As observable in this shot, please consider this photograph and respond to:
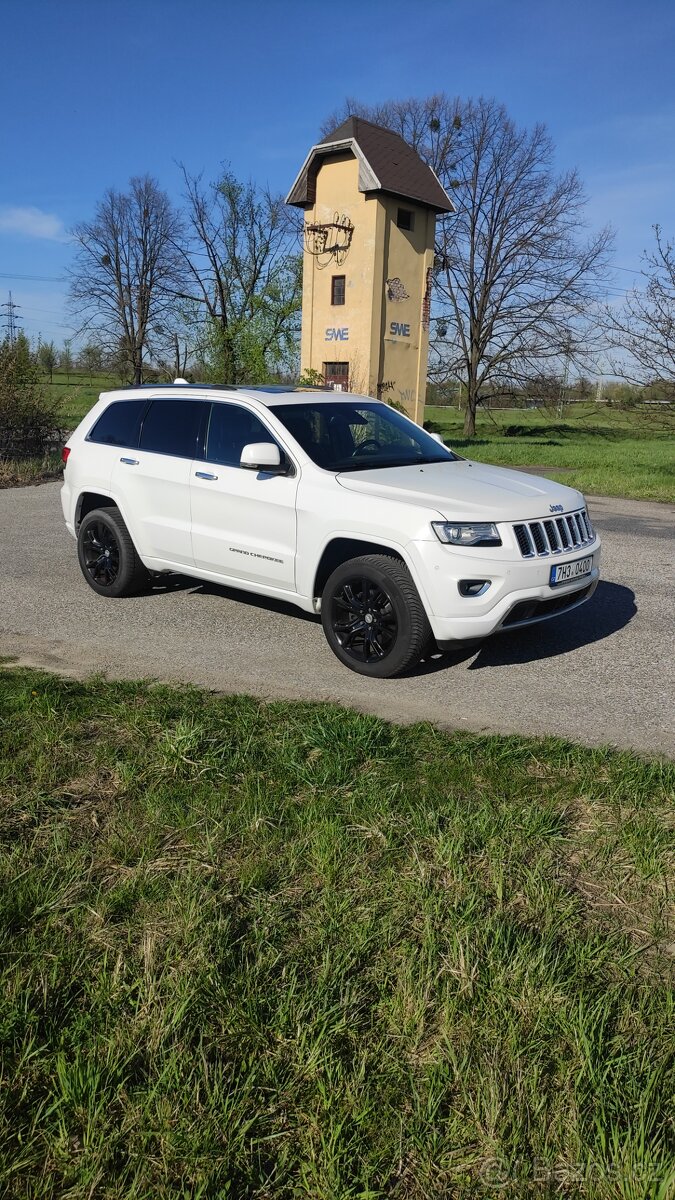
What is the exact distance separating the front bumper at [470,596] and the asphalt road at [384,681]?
28 cm

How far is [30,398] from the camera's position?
57.8ft

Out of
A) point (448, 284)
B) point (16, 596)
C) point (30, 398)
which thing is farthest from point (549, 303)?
point (16, 596)

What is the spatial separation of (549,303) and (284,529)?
37827 millimetres

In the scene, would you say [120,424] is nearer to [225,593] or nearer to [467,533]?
[225,593]

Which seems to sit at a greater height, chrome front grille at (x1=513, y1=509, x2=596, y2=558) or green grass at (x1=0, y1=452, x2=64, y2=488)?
chrome front grille at (x1=513, y1=509, x2=596, y2=558)

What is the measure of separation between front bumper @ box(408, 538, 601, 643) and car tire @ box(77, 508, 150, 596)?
2.90 meters

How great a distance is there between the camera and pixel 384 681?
5.48m

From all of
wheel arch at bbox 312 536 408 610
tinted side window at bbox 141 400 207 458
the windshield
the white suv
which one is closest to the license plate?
the white suv

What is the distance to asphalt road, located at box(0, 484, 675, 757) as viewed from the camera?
495 cm

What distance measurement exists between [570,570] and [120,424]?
3963 mm

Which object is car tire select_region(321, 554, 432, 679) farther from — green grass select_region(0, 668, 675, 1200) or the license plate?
green grass select_region(0, 668, 675, 1200)

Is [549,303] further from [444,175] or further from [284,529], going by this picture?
[284,529]

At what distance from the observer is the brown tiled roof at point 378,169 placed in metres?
29.7

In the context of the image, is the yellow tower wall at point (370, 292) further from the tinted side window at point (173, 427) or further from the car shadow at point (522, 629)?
the tinted side window at point (173, 427)
